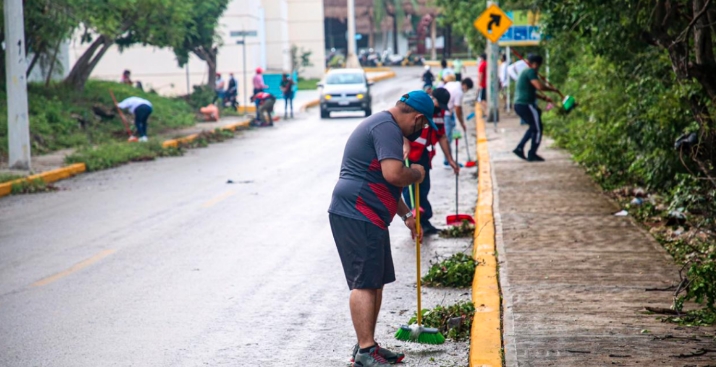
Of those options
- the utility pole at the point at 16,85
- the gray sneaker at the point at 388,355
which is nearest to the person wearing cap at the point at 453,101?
the utility pole at the point at 16,85

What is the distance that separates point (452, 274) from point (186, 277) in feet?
7.88

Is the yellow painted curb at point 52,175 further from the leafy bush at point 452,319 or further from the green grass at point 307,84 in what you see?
the green grass at point 307,84

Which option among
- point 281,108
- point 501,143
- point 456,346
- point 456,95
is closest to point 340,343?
point 456,346

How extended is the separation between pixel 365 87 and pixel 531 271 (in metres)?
28.3

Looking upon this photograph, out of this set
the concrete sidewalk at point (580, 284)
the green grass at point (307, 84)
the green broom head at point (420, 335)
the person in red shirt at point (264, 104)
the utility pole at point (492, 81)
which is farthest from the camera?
the green grass at point (307, 84)

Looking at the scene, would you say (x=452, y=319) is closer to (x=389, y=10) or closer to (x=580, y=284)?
(x=580, y=284)

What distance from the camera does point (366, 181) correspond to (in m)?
6.12

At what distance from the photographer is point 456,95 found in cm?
1805

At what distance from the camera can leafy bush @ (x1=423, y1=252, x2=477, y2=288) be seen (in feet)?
28.4

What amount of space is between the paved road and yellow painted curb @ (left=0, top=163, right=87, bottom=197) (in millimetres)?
558

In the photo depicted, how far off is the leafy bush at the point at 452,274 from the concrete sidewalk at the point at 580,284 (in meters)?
0.29

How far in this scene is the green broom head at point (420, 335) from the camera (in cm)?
671

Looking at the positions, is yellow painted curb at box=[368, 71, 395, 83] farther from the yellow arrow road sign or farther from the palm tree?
the yellow arrow road sign

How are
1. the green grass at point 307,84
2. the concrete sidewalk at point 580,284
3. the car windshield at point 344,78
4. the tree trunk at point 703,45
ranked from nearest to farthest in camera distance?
the concrete sidewalk at point 580,284 < the tree trunk at point 703,45 < the car windshield at point 344,78 < the green grass at point 307,84
